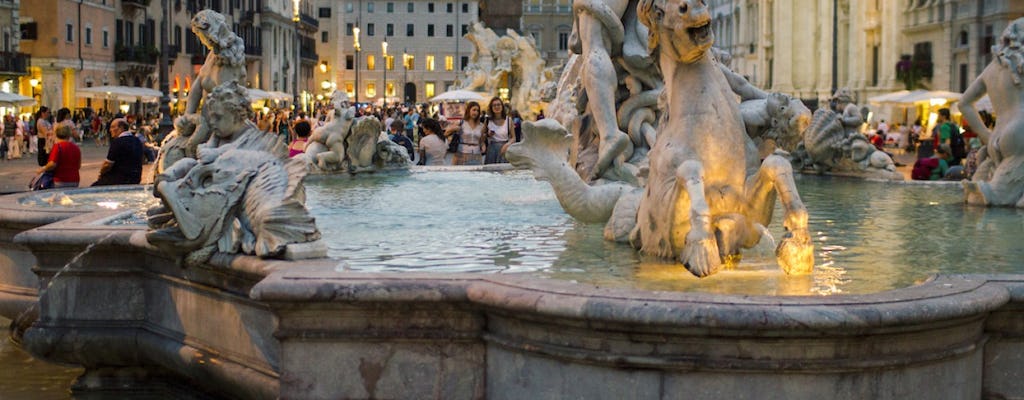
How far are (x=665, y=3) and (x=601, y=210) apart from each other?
2.12 metres

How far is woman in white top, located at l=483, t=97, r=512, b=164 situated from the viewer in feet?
53.7

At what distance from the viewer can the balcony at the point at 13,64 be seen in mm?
44812

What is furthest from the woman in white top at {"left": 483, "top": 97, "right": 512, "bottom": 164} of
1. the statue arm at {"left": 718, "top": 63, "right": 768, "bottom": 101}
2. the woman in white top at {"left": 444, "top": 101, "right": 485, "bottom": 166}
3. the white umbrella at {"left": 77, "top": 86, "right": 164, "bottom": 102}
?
the white umbrella at {"left": 77, "top": 86, "right": 164, "bottom": 102}

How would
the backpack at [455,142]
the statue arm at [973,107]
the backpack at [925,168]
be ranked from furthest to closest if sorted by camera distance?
the backpack at [455,142], the backpack at [925,168], the statue arm at [973,107]

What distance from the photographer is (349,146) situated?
13.1 metres

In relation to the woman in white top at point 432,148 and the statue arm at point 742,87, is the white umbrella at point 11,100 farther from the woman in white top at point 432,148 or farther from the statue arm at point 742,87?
the statue arm at point 742,87

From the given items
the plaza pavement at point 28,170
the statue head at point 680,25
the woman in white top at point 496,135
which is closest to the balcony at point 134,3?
the plaza pavement at point 28,170

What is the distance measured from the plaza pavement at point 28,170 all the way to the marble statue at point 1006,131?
1240cm

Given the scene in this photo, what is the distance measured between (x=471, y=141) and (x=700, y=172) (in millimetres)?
10760

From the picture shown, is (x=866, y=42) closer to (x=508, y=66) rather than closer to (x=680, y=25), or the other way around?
(x=508, y=66)

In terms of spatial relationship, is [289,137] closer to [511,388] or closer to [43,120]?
[43,120]

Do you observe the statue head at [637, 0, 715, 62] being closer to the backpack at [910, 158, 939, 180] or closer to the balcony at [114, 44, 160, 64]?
the backpack at [910, 158, 939, 180]

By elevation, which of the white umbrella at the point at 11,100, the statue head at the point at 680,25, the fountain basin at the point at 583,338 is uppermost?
the white umbrella at the point at 11,100

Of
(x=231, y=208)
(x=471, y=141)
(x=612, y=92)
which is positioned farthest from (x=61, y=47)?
(x=231, y=208)
